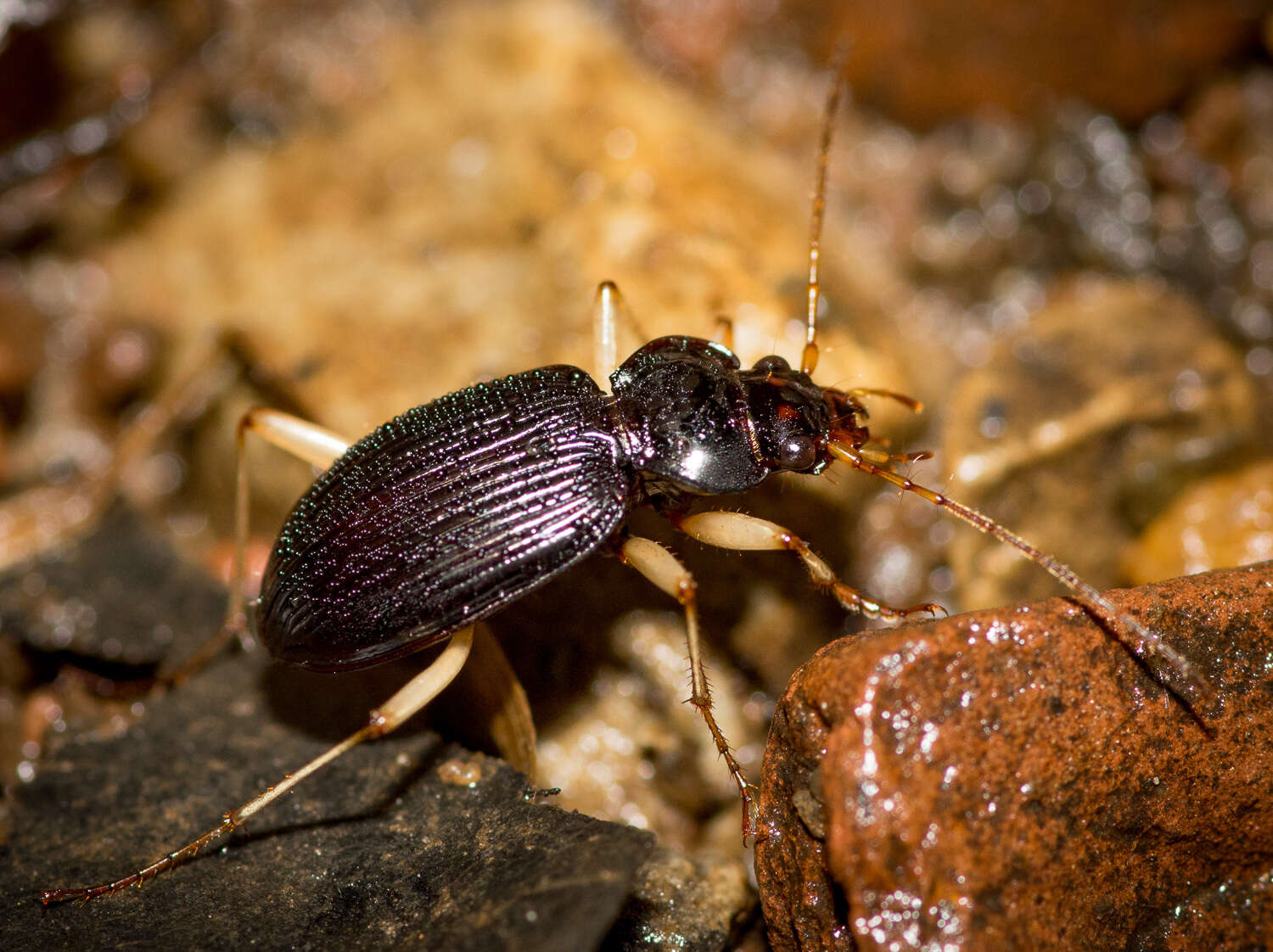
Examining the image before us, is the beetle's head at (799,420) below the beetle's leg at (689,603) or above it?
above

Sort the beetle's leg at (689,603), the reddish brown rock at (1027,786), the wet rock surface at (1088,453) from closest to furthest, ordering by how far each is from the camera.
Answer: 1. the reddish brown rock at (1027,786)
2. the beetle's leg at (689,603)
3. the wet rock surface at (1088,453)

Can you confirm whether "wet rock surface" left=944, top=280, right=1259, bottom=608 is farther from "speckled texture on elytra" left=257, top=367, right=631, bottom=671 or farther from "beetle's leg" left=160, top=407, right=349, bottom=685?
"beetle's leg" left=160, top=407, right=349, bottom=685

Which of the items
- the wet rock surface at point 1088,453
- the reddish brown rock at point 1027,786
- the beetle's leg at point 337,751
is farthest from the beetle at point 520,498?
the wet rock surface at point 1088,453

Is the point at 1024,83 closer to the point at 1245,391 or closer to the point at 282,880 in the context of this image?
the point at 1245,391

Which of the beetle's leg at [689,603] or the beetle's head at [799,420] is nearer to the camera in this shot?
the beetle's leg at [689,603]

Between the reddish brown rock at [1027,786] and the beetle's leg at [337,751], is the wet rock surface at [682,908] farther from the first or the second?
the beetle's leg at [337,751]

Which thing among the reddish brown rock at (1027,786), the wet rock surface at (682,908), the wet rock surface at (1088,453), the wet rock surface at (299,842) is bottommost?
the wet rock surface at (299,842)

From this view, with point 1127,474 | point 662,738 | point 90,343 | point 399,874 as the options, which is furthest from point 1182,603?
point 90,343
